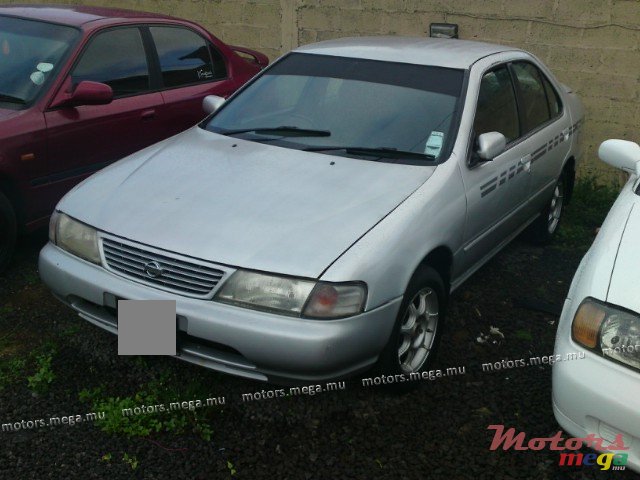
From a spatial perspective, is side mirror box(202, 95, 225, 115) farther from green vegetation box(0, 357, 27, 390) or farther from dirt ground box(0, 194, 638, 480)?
green vegetation box(0, 357, 27, 390)

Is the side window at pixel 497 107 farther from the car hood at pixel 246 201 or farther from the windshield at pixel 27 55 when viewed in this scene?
the windshield at pixel 27 55

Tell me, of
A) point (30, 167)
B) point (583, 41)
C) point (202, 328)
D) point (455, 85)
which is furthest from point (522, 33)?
point (202, 328)

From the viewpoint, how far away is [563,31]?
20.8 ft

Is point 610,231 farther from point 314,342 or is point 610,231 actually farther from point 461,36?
point 461,36

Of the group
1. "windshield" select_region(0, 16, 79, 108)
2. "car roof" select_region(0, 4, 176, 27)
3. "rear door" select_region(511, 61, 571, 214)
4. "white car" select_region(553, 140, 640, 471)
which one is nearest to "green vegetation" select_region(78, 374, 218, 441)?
"white car" select_region(553, 140, 640, 471)

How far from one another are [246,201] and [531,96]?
2348mm

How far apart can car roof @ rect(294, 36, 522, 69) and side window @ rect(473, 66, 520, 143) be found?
15cm

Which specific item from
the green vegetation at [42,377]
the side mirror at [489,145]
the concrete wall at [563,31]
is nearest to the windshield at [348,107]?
the side mirror at [489,145]

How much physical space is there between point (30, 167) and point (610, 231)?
3.27m

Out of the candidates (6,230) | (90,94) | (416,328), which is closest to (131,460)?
(416,328)

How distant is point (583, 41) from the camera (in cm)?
630

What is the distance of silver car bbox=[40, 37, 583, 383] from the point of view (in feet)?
9.18

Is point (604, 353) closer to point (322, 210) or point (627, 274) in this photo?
point (627, 274)

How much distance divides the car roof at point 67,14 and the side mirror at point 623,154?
3.41 metres
